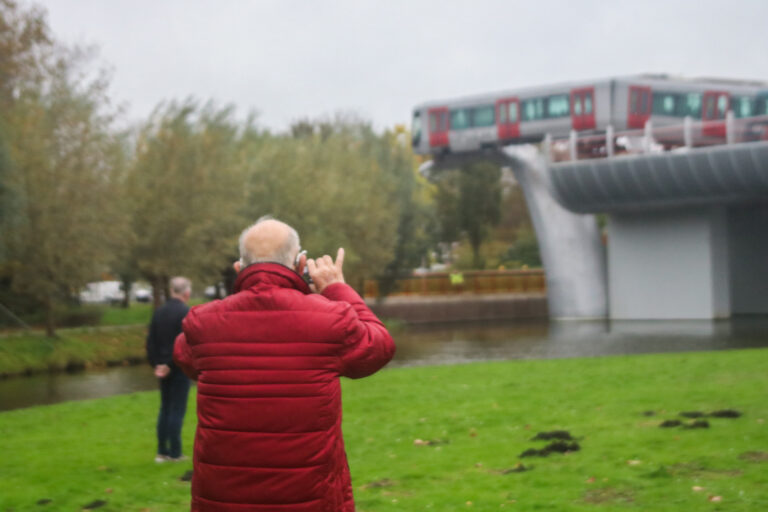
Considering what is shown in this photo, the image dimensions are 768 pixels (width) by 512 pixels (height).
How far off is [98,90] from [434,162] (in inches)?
773

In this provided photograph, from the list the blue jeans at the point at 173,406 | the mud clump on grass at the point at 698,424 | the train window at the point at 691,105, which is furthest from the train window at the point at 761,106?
the blue jeans at the point at 173,406

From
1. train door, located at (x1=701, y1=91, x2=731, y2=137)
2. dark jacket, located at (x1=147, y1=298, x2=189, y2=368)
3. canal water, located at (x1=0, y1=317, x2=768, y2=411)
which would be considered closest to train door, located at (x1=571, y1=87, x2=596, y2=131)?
train door, located at (x1=701, y1=91, x2=731, y2=137)

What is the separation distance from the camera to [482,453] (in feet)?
29.6

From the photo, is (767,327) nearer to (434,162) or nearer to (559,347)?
(559,347)

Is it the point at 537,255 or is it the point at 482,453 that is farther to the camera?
the point at 537,255

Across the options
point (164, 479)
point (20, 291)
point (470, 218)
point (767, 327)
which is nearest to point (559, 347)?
point (767, 327)

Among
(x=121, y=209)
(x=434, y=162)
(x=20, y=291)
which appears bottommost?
(x=20, y=291)

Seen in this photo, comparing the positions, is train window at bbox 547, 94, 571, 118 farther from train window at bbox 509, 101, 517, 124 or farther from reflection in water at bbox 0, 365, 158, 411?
reflection in water at bbox 0, 365, 158, 411

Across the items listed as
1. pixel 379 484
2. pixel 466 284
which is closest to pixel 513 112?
pixel 466 284

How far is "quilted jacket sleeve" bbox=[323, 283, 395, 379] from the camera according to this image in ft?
11.0

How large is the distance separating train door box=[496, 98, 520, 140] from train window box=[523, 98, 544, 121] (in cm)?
39

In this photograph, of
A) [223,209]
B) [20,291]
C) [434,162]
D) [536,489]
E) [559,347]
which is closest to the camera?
[536,489]

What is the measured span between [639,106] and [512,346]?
15624 millimetres

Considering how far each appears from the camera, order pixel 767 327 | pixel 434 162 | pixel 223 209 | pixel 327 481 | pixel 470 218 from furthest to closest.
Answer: pixel 470 218 → pixel 434 162 → pixel 223 209 → pixel 767 327 → pixel 327 481
